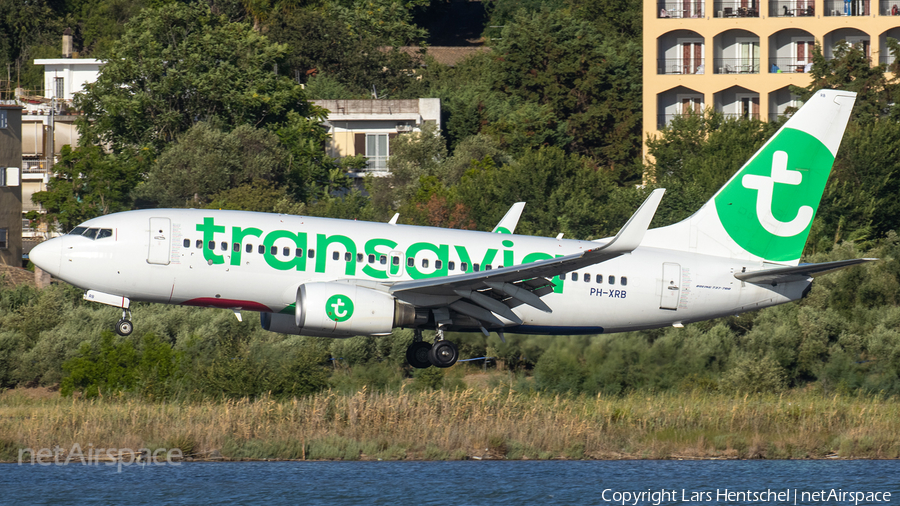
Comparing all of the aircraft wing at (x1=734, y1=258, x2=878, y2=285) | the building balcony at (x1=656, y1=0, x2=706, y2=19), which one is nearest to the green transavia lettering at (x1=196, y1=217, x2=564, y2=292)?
the aircraft wing at (x1=734, y1=258, x2=878, y2=285)

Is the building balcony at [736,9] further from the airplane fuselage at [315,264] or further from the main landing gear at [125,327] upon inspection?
the main landing gear at [125,327]

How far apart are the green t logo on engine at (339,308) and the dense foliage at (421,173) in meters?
14.4

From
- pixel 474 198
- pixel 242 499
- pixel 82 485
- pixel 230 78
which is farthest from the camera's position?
pixel 230 78

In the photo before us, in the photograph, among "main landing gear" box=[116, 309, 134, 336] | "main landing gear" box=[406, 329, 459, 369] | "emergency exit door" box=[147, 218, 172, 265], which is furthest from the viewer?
"main landing gear" box=[406, 329, 459, 369]

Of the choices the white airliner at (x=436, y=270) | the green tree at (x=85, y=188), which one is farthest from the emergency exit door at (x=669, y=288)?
the green tree at (x=85, y=188)

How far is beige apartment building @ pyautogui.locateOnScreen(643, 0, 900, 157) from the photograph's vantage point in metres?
90.6

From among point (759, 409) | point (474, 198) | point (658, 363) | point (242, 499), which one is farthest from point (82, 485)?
point (474, 198)

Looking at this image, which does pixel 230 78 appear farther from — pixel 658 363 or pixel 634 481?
pixel 634 481

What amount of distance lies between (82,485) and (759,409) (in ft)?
81.2

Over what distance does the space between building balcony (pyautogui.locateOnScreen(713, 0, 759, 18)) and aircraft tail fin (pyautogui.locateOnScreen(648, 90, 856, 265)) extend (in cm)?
5336

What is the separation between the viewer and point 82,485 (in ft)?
135

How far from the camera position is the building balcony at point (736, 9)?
91062 mm

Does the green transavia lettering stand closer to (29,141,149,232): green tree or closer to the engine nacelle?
the engine nacelle

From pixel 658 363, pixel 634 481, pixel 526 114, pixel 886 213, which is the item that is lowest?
pixel 634 481
